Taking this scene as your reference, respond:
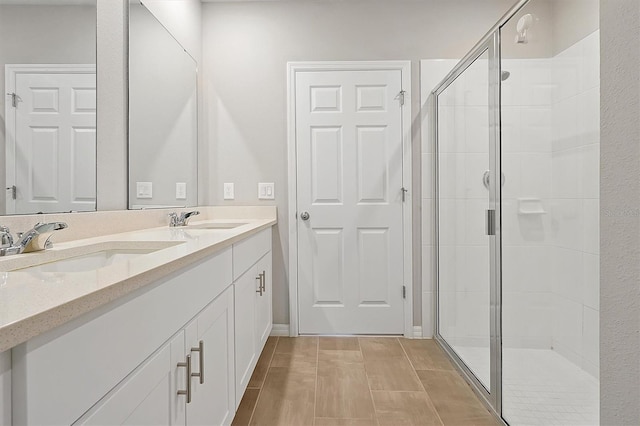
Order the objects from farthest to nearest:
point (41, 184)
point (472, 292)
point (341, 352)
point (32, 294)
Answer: point (341, 352), point (472, 292), point (41, 184), point (32, 294)

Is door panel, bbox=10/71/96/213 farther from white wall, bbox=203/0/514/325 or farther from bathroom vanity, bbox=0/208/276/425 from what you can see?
white wall, bbox=203/0/514/325

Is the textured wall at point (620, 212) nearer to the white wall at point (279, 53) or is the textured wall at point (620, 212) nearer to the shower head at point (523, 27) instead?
the shower head at point (523, 27)

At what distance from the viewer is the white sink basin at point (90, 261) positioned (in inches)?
43.3

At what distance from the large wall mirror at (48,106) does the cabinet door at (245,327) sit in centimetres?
73

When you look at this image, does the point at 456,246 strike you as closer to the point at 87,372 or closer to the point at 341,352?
the point at 341,352

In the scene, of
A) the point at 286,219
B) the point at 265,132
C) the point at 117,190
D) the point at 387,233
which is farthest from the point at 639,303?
the point at 265,132

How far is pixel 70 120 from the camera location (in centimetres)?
144

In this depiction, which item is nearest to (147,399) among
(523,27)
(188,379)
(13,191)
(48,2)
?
(188,379)

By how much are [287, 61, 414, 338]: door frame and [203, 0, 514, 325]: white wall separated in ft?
0.15

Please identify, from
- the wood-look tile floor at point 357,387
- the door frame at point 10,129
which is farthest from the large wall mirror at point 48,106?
the wood-look tile floor at point 357,387

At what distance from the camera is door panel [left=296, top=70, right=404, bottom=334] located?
2801mm

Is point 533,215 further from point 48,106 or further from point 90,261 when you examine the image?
point 48,106

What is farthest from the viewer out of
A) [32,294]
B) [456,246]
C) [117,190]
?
[456,246]

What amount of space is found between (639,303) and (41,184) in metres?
1.68
